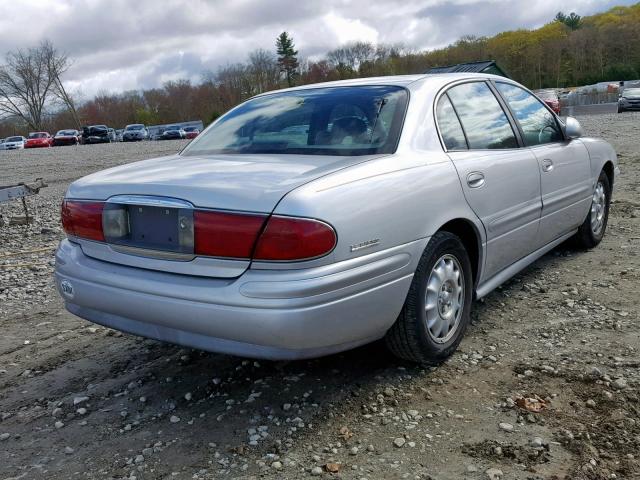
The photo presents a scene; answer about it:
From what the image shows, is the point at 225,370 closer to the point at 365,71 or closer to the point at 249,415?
the point at 249,415

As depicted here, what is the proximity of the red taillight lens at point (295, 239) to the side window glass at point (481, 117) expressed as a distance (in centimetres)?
147

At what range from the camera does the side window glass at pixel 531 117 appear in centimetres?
412

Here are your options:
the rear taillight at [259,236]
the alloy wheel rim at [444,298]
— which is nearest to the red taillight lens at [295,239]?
the rear taillight at [259,236]

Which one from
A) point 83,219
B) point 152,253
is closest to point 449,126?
point 152,253

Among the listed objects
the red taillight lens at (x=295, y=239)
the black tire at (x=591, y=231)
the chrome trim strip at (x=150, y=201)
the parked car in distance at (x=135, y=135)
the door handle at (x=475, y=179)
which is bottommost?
the black tire at (x=591, y=231)

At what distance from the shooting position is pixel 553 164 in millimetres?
4234

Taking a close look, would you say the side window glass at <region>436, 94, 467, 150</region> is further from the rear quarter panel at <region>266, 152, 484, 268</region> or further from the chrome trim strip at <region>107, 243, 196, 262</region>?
the chrome trim strip at <region>107, 243, 196, 262</region>

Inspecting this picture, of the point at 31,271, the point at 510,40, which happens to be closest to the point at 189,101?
the point at 510,40

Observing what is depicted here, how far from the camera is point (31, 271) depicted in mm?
5754

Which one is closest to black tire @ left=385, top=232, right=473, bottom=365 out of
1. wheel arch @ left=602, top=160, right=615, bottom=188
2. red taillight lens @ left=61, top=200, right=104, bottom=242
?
red taillight lens @ left=61, top=200, right=104, bottom=242

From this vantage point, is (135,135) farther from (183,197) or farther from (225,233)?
(225,233)

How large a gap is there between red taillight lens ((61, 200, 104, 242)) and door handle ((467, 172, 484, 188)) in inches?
73.9

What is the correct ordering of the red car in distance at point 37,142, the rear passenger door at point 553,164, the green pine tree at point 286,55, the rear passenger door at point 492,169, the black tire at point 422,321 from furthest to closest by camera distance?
1. the green pine tree at point 286,55
2. the red car in distance at point 37,142
3. the rear passenger door at point 553,164
4. the rear passenger door at point 492,169
5. the black tire at point 422,321

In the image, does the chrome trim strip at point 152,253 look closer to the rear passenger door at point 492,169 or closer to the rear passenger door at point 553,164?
the rear passenger door at point 492,169
